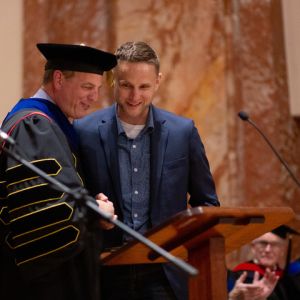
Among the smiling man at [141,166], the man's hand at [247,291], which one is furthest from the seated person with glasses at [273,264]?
the smiling man at [141,166]

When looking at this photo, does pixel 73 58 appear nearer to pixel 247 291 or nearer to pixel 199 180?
pixel 199 180

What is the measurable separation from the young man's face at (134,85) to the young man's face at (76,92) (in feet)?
0.88

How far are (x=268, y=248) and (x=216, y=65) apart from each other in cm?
142

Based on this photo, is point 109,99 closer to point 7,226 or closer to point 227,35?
point 227,35

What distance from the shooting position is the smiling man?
365 cm

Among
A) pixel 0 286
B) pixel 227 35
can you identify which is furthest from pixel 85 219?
pixel 227 35

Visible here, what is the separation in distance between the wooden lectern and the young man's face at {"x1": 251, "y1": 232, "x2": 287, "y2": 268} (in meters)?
2.15

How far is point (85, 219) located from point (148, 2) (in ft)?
11.7

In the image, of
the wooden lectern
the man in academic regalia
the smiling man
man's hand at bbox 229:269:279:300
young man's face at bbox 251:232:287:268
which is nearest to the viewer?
the wooden lectern

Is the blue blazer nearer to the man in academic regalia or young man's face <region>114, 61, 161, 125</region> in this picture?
young man's face <region>114, 61, 161, 125</region>

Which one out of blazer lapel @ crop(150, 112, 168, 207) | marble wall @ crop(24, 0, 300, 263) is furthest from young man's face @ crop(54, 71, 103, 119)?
marble wall @ crop(24, 0, 300, 263)

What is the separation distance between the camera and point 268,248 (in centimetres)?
552

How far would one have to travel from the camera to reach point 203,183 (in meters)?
3.83

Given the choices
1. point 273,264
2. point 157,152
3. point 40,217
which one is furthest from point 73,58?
point 273,264
